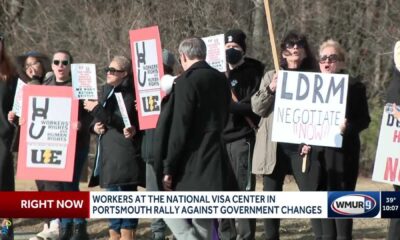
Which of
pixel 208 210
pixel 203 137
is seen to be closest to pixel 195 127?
pixel 203 137

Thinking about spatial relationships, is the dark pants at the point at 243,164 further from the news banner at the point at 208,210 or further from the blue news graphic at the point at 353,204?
the blue news graphic at the point at 353,204

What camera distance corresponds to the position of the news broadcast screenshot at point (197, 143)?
9.52 m

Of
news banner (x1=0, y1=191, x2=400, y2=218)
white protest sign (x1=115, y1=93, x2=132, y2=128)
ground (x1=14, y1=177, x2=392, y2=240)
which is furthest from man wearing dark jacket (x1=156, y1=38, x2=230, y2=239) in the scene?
ground (x1=14, y1=177, x2=392, y2=240)

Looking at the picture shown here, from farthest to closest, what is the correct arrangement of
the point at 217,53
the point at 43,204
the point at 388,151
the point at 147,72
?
the point at 147,72 < the point at 217,53 < the point at 388,151 < the point at 43,204

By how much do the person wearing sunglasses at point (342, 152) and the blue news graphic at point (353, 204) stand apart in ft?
0.82

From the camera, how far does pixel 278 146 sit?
439 inches

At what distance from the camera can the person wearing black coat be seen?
1166 cm

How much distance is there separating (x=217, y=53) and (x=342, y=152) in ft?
5.12

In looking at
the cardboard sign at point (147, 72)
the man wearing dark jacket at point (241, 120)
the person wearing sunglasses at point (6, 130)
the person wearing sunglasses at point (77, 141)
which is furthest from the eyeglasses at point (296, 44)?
the person wearing sunglasses at point (6, 130)

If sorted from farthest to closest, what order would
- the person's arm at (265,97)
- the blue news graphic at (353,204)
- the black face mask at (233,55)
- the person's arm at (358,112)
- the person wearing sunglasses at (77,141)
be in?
the person wearing sunglasses at (77,141) → the black face mask at (233,55) → the person's arm at (265,97) → the person's arm at (358,112) → the blue news graphic at (353,204)

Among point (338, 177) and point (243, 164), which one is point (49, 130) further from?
point (338, 177)

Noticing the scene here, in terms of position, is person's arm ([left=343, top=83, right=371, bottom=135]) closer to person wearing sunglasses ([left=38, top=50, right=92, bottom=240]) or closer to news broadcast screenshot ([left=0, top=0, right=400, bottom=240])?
news broadcast screenshot ([left=0, top=0, right=400, bottom=240])

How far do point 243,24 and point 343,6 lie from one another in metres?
3.37

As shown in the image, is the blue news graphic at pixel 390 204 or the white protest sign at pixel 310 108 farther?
the white protest sign at pixel 310 108
